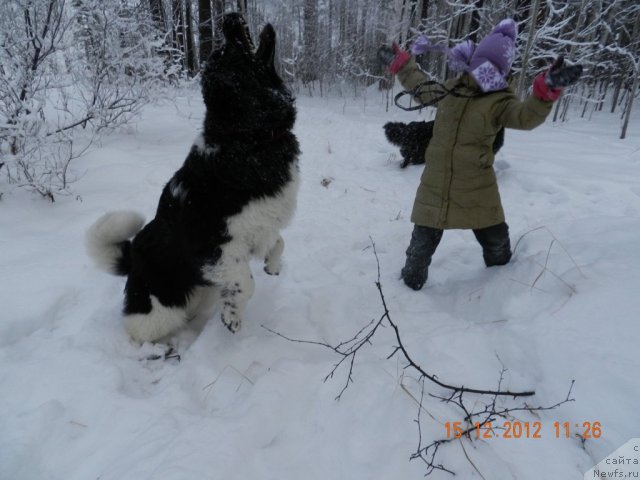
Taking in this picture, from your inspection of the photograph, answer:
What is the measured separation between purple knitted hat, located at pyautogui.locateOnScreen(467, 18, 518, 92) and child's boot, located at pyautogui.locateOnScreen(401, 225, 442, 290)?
937 millimetres

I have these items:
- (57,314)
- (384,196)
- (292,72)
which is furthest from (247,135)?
(292,72)

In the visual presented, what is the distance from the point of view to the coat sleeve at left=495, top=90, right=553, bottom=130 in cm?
179

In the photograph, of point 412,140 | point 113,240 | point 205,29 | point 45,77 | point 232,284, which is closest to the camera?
point 232,284

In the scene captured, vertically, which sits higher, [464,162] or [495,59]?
[495,59]

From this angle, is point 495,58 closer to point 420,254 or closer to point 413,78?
point 413,78

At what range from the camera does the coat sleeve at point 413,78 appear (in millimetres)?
2381

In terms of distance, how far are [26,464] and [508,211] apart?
3.95 m

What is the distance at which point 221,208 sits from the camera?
1924 millimetres

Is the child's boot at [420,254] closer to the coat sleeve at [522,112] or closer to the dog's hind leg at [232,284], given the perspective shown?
the coat sleeve at [522,112]

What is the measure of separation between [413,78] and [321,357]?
196cm

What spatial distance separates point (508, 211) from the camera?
11.7ft

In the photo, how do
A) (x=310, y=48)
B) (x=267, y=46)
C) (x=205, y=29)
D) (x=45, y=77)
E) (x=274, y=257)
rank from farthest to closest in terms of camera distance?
1. (x=310, y=48)
2. (x=205, y=29)
3. (x=45, y=77)
4. (x=274, y=257)
5. (x=267, y=46)

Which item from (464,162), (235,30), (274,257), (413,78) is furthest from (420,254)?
(235,30)

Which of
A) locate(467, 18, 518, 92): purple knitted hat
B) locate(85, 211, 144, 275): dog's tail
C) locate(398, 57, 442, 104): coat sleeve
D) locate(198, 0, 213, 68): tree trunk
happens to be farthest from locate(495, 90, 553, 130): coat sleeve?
locate(198, 0, 213, 68): tree trunk
